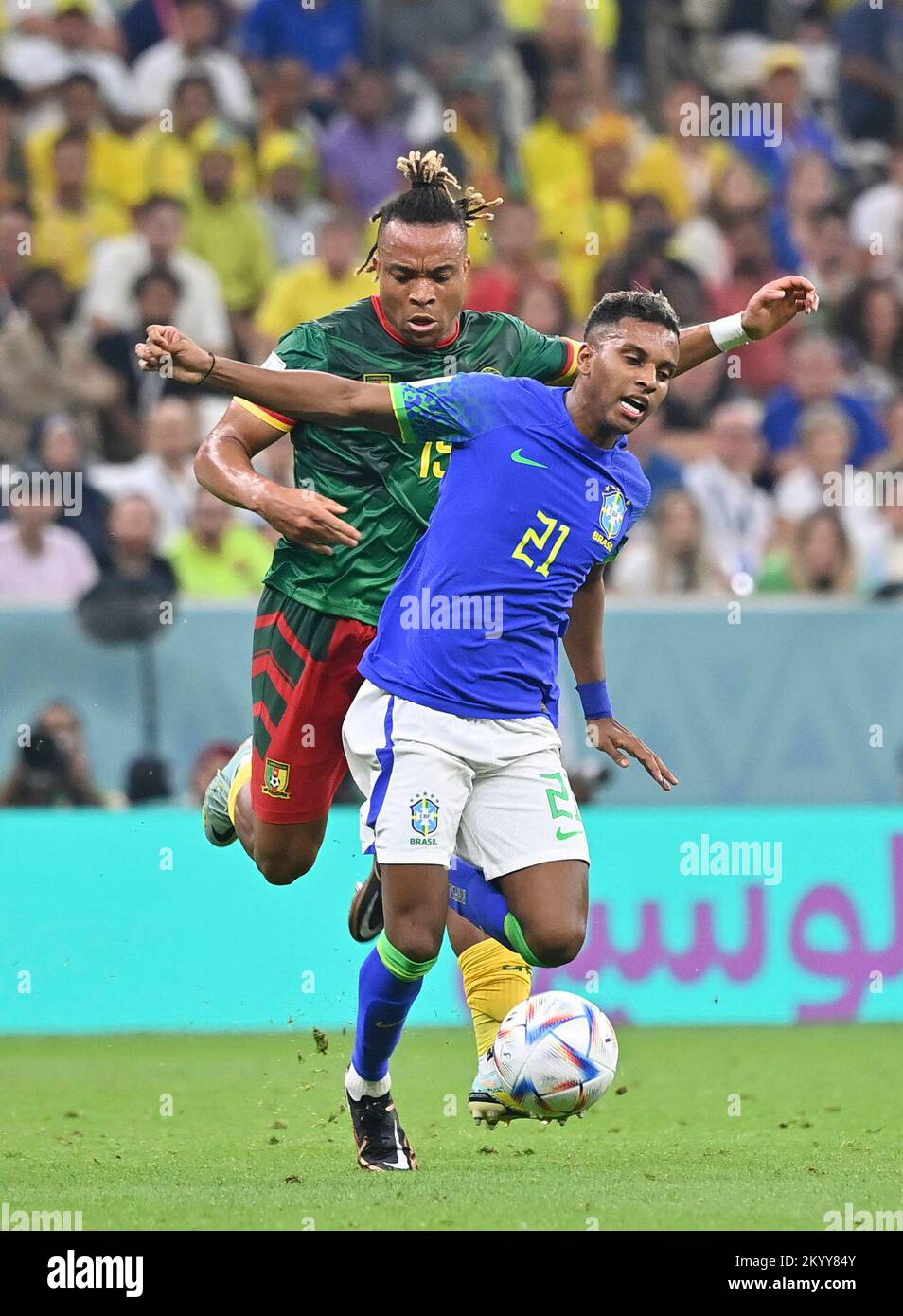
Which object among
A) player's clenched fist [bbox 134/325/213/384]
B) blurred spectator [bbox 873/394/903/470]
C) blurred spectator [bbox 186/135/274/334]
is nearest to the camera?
player's clenched fist [bbox 134/325/213/384]

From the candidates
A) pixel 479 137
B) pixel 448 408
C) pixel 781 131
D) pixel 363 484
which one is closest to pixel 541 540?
pixel 448 408

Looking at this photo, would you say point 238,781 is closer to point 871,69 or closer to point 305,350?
point 305,350

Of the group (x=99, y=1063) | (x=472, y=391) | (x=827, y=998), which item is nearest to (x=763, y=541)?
(x=827, y=998)

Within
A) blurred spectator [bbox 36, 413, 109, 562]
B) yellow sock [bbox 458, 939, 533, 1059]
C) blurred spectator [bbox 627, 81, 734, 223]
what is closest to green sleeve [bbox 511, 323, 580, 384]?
yellow sock [bbox 458, 939, 533, 1059]

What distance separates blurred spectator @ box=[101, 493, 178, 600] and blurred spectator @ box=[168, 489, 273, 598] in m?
0.21

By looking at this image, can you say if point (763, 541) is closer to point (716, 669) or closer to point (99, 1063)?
point (716, 669)

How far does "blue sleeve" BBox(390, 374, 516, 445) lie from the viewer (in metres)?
6.59

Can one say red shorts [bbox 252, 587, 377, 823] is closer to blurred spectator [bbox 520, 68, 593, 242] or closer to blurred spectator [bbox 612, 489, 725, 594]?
blurred spectator [bbox 612, 489, 725, 594]

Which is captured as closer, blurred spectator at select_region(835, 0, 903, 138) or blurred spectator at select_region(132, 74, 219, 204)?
blurred spectator at select_region(132, 74, 219, 204)

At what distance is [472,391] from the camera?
6617 mm

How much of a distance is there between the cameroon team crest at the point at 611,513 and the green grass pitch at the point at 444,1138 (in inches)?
77.8

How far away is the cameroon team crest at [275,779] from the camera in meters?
7.67

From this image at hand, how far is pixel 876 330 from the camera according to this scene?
15.8m

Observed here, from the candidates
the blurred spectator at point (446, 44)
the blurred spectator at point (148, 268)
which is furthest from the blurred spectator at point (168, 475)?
the blurred spectator at point (446, 44)
